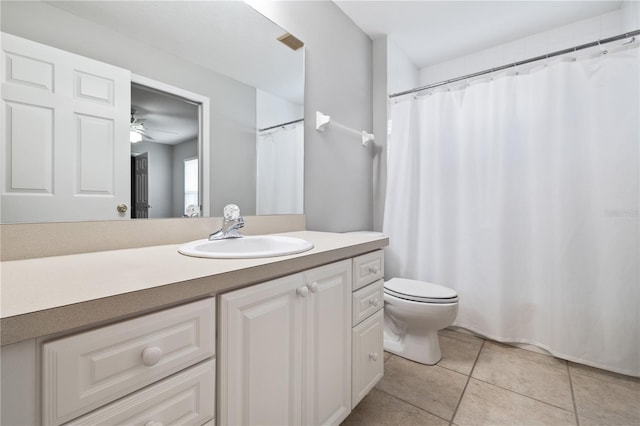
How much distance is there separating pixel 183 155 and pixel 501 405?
1.87 meters

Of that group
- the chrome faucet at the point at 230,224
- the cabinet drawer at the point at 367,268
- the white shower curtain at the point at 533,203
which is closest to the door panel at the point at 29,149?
the chrome faucet at the point at 230,224

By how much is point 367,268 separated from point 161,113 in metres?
1.04

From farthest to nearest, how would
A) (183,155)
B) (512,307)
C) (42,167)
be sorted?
1. (512,307)
2. (183,155)
3. (42,167)

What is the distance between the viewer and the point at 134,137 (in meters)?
0.98

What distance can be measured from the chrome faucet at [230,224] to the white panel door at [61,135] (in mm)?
340

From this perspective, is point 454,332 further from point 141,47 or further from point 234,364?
point 141,47

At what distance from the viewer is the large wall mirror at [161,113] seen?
791 mm

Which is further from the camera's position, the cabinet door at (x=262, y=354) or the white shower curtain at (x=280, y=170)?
the white shower curtain at (x=280, y=170)

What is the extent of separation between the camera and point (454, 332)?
210 centimetres

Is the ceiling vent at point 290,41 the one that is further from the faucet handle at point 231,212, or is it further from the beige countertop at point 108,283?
the beige countertop at point 108,283

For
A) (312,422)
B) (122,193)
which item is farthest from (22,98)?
(312,422)

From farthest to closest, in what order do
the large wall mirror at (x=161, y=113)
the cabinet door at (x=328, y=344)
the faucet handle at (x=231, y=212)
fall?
the faucet handle at (x=231, y=212), the cabinet door at (x=328, y=344), the large wall mirror at (x=161, y=113)

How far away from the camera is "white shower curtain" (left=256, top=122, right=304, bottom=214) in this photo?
1.47 m

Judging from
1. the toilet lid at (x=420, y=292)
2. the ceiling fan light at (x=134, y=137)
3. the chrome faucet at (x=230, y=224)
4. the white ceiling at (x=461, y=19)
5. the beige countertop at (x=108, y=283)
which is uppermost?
the white ceiling at (x=461, y=19)
